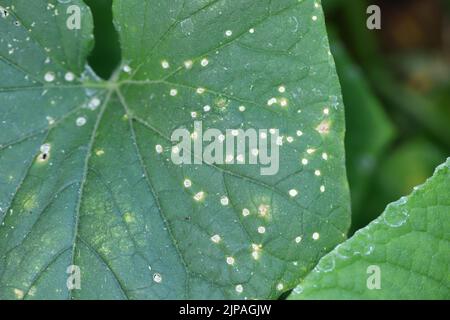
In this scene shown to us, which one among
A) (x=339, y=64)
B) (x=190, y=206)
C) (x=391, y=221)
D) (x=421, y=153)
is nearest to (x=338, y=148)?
(x=391, y=221)

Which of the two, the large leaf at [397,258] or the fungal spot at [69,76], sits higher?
the fungal spot at [69,76]

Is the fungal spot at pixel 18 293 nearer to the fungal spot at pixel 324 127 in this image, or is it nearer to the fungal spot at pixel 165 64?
the fungal spot at pixel 165 64

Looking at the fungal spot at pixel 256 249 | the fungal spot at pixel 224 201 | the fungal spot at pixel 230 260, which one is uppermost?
the fungal spot at pixel 224 201

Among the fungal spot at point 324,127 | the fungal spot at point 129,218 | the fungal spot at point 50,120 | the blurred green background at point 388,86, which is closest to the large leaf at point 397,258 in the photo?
the fungal spot at point 324,127

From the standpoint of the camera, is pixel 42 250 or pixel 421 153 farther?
pixel 421 153

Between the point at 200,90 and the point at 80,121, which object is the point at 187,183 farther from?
the point at 80,121

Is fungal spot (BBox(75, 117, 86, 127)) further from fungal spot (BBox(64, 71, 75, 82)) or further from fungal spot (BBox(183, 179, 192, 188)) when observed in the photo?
fungal spot (BBox(183, 179, 192, 188))
